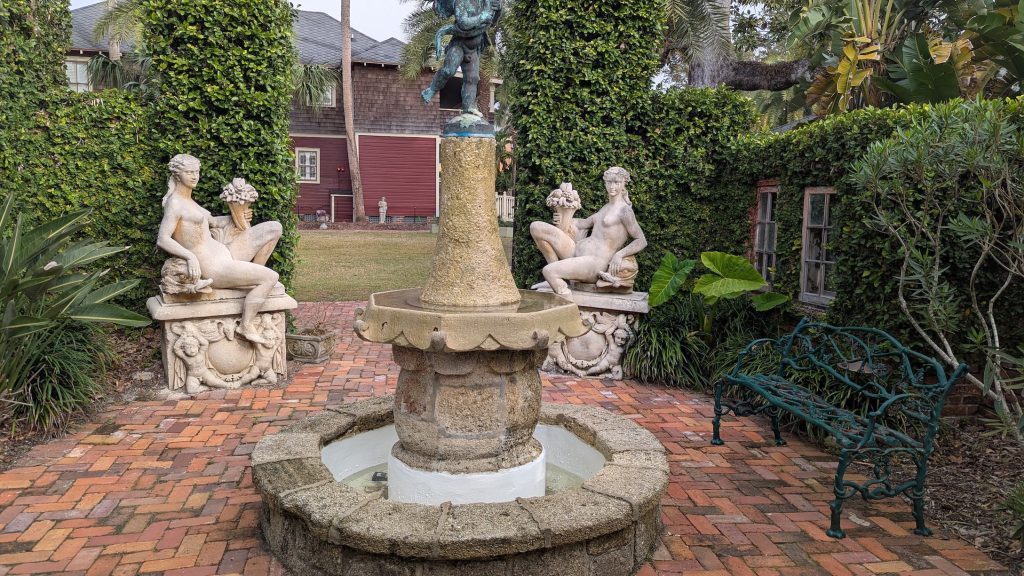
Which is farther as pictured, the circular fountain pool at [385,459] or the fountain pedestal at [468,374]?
the circular fountain pool at [385,459]

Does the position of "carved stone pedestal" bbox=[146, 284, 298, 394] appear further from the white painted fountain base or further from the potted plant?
the white painted fountain base

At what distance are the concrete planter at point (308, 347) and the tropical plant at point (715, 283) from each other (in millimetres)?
3668

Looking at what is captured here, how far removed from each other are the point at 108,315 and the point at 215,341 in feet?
4.33

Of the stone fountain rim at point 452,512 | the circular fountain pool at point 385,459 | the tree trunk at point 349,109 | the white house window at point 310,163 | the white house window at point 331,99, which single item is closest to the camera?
the stone fountain rim at point 452,512

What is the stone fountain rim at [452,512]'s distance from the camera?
9.05 feet

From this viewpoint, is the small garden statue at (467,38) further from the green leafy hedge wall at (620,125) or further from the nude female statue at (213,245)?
the green leafy hedge wall at (620,125)

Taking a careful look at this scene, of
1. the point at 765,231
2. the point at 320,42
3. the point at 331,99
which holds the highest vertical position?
the point at 320,42

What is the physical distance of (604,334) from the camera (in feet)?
22.9

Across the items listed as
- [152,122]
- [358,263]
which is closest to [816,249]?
[152,122]

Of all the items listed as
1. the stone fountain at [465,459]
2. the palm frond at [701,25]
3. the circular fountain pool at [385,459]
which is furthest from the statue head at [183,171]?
the palm frond at [701,25]

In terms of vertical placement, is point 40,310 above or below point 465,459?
above

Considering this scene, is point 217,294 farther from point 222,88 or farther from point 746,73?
point 746,73

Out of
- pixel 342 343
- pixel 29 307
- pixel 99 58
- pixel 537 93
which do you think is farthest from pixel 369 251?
pixel 29 307

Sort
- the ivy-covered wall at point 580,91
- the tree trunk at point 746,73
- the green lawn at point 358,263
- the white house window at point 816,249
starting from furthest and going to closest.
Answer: the tree trunk at point 746,73, the green lawn at point 358,263, the ivy-covered wall at point 580,91, the white house window at point 816,249
